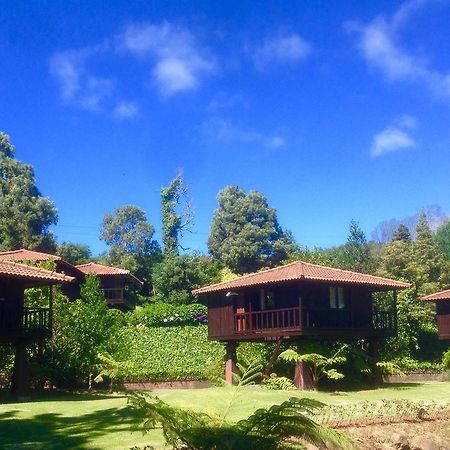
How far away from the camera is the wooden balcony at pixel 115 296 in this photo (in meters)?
48.9

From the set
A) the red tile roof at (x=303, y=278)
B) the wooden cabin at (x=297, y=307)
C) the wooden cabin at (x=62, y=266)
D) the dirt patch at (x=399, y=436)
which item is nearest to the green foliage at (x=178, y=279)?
the wooden cabin at (x=62, y=266)

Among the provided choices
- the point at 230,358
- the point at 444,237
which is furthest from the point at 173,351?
the point at 444,237

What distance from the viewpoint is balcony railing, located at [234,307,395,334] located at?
2642 centimetres

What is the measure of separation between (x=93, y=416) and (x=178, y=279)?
30236 mm

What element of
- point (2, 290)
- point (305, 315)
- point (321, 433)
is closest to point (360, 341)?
point (305, 315)

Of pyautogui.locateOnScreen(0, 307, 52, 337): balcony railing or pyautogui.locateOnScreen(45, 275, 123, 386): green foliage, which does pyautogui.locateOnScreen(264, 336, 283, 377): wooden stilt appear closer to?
pyautogui.locateOnScreen(45, 275, 123, 386): green foliage

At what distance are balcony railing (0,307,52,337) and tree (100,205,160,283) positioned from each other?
102ft

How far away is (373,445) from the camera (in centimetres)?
1239

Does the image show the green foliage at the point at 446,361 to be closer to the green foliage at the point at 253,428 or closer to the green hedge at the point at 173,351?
the green hedge at the point at 173,351

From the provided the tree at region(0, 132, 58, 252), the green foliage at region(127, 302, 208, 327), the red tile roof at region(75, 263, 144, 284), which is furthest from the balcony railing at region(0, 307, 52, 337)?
the tree at region(0, 132, 58, 252)

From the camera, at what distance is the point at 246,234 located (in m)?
57.0

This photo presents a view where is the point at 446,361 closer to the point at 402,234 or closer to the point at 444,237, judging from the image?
the point at 402,234

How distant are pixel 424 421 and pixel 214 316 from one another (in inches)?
646

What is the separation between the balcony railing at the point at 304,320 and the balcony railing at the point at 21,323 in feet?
27.5
